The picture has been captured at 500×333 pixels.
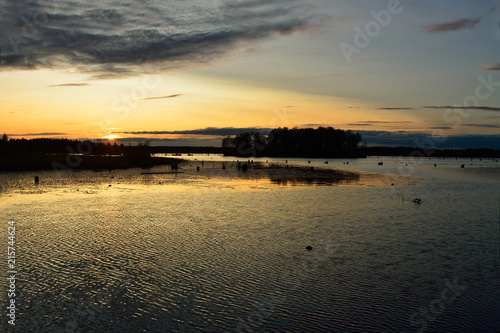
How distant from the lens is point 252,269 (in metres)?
17.2

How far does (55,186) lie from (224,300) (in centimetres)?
4336

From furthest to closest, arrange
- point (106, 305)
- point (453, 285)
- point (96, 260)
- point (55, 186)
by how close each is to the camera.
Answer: point (55, 186) → point (96, 260) → point (453, 285) → point (106, 305)

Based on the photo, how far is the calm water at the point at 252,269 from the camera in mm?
12148

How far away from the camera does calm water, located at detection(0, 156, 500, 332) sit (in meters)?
12.1

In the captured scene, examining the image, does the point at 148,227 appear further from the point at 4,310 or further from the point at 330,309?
the point at 330,309

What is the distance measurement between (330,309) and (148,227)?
1621 centimetres

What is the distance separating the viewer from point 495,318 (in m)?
12.2

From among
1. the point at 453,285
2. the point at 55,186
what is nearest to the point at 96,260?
the point at 453,285

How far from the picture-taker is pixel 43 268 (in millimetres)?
16859

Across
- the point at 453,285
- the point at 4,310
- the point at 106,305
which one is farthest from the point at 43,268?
the point at 453,285

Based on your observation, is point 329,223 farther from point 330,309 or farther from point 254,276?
point 330,309

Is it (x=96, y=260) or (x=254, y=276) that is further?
(x=96, y=260)

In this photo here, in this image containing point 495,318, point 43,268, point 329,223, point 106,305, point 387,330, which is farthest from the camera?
point 329,223

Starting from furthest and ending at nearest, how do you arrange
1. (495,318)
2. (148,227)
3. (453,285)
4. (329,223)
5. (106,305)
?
(329,223) < (148,227) < (453,285) < (106,305) < (495,318)
